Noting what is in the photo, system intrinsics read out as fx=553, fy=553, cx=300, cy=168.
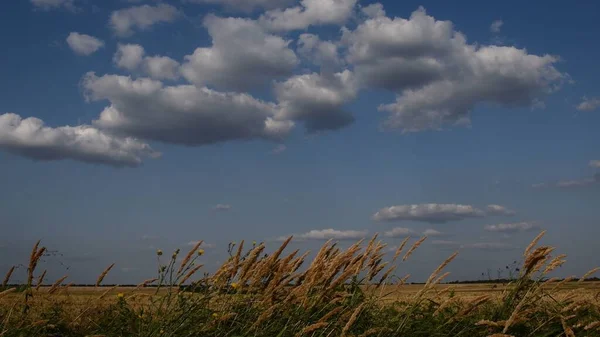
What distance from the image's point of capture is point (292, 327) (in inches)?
247

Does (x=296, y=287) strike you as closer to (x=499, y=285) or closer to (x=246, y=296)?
A: (x=246, y=296)

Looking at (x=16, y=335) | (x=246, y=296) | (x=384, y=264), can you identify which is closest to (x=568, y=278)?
(x=384, y=264)

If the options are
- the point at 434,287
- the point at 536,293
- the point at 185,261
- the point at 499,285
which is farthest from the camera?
the point at 499,285

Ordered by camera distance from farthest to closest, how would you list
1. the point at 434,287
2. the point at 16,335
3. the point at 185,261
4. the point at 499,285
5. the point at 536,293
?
1. the point at 499,285
2. the point at 536,293
3. the point at 434,287
4. the point at 185,261
5. the point at 16,335

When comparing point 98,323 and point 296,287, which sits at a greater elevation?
point 296,287

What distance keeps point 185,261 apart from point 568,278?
482 cm

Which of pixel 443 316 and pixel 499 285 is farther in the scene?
pixel 499 285

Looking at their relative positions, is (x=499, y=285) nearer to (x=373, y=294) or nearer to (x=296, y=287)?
(x=373, y=294)

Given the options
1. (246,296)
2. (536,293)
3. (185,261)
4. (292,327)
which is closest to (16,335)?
(185,261)

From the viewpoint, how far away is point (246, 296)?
6.50 meters

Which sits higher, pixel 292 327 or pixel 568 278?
pixel 568 278

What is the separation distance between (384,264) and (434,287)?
677mm

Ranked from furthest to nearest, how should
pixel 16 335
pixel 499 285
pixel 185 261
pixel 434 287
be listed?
pixel 499 285
pixel 434 287
pixel 185 261
pixel 16 335

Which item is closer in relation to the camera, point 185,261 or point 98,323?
point 185,261
